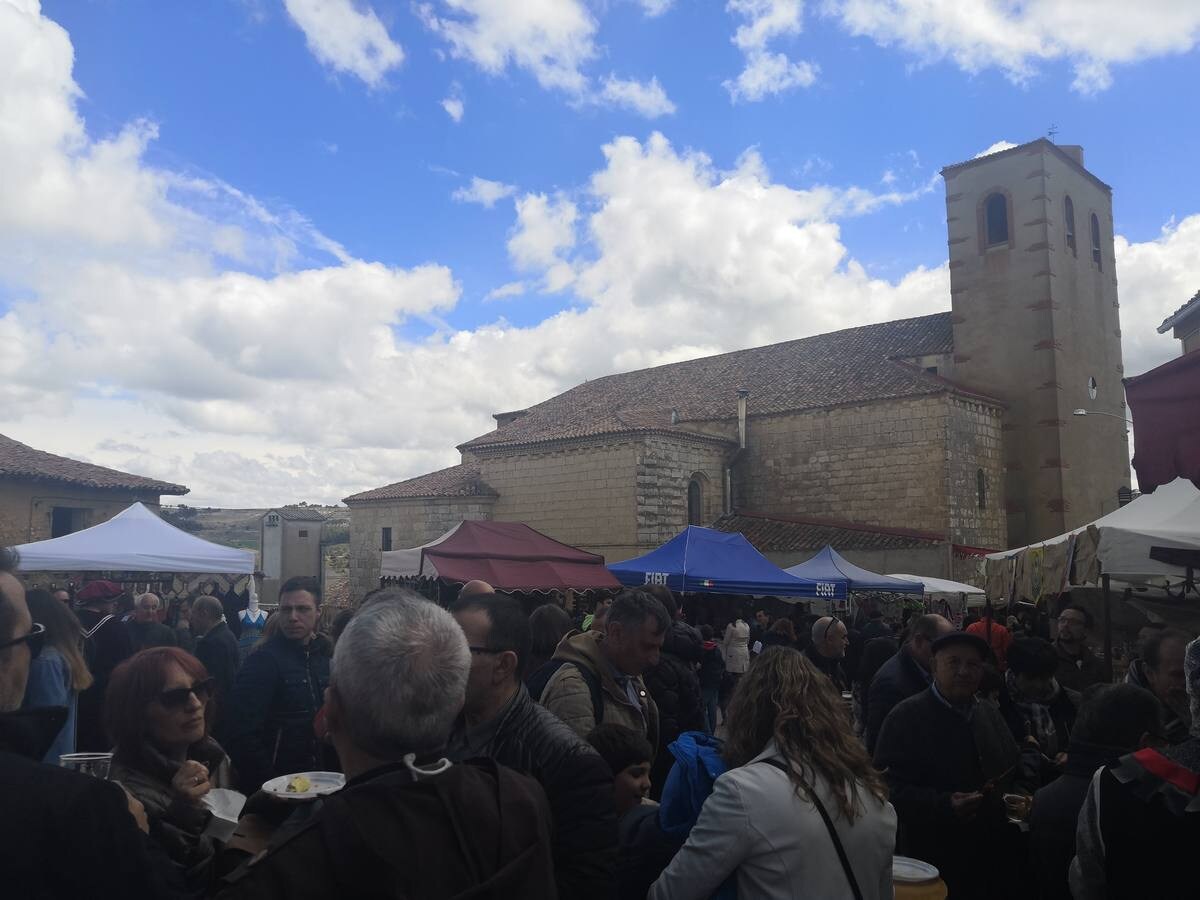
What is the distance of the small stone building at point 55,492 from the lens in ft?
66.9

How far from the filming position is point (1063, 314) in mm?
25625

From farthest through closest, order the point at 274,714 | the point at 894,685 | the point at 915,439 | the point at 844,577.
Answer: the point at 915,439 → the point at 844,577 → the point at 894,685 → the point at 274,714

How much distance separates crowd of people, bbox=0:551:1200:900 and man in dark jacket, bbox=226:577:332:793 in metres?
0.01

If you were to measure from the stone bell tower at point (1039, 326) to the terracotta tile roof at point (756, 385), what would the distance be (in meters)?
1.66

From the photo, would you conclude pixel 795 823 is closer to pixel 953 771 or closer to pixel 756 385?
pixel 953 771

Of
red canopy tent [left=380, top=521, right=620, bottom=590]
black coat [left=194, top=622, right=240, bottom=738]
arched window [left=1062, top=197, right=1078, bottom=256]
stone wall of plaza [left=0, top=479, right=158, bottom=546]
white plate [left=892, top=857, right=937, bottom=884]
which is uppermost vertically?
arched window [left=1062, top=197, right=1078, bottom=256]

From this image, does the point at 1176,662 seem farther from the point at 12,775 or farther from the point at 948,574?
the point at 948,574

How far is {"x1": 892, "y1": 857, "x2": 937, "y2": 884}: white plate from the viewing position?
3066mm

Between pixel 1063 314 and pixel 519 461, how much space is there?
1700 centimetres

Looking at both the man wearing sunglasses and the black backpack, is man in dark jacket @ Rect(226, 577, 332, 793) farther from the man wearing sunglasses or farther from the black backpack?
the man wearing sunglasses

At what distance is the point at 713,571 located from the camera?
1267 centimetres

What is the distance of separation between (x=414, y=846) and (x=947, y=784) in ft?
9.66

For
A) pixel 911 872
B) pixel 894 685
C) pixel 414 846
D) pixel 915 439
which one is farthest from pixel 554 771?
pixel 915 439

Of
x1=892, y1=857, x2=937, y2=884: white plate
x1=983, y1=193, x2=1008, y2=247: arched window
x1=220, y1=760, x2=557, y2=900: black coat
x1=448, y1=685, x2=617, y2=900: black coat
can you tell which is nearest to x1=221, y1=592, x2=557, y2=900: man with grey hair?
x1=220, y1=760, x2=557, y2=900: black coat
